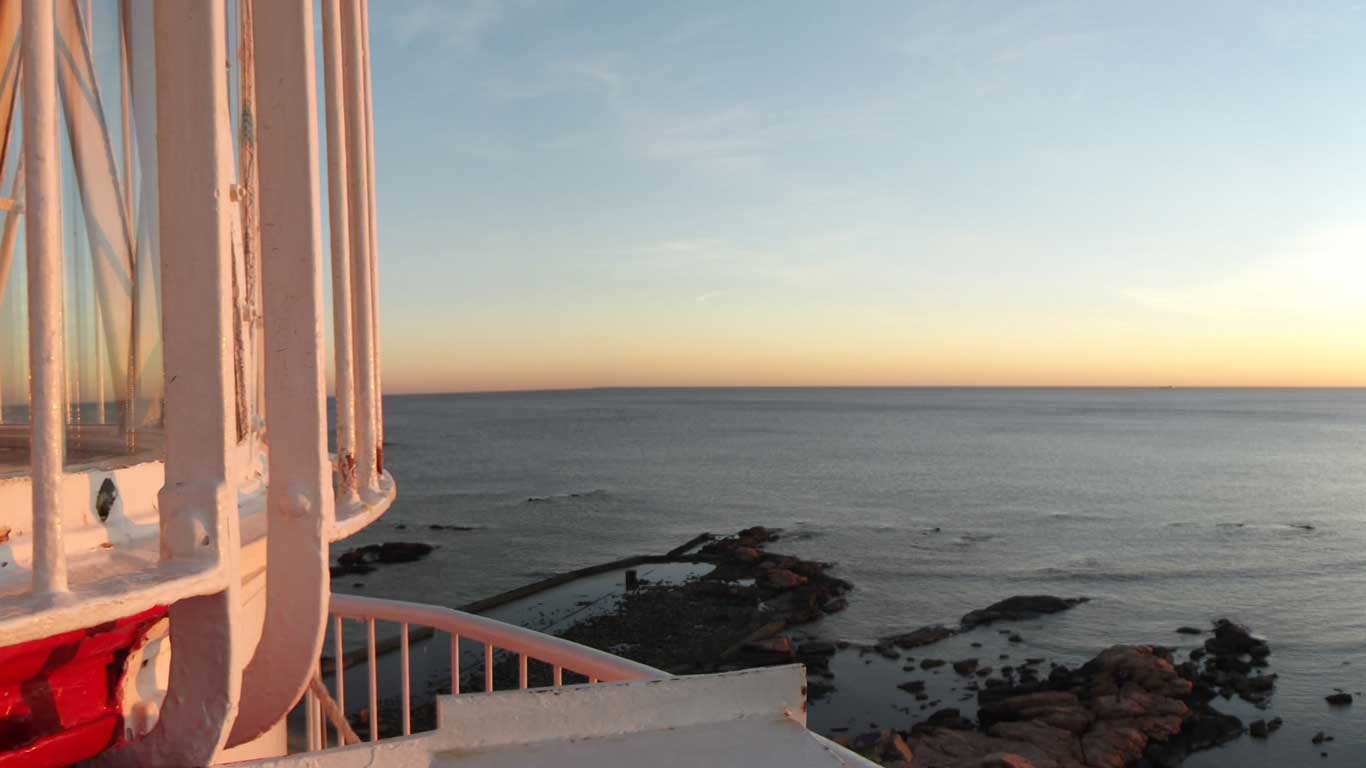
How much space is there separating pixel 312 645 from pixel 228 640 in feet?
1.39

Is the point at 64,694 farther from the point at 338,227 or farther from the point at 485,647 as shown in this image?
the point at 485,647

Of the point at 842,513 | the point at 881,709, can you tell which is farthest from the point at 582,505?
the point at 881,709

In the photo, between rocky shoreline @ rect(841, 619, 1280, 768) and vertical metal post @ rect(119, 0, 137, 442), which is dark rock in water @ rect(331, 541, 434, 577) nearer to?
rocky shoreline @ rect(841, 619, 1280, 768)

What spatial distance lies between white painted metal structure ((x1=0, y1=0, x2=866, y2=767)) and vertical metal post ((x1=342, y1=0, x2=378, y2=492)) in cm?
15

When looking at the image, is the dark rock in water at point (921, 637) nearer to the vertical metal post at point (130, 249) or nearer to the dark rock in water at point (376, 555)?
the dark rock in water at point (376, 555)

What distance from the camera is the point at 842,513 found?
43.9 metres

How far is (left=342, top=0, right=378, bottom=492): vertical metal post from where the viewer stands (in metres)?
2.50

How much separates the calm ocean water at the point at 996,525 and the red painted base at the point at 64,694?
18990mm

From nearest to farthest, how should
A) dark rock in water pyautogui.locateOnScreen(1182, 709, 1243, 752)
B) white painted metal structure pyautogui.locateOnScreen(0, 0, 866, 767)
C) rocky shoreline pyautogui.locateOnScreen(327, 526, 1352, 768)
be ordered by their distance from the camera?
white painted metal structure pyautogui.locateOnScreen(0, 0, 866, 767) < rocky shoreline pyautogui.locateOnScreen(327, 526, 1352, 768) < dark rock in water pyautogui.locateOnScreen(1182, 709, 1243, 752)

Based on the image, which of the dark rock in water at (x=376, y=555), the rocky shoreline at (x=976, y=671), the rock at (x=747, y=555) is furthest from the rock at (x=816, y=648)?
the dark rock in water at (x=376, y=555)

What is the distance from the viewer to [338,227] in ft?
7.53

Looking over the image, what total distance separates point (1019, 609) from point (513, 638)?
84.3 ft

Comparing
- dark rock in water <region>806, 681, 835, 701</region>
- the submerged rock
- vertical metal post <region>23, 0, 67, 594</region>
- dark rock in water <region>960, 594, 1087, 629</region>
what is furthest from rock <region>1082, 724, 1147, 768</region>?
vertical metal post <region>23, 0, 67, 594</region>

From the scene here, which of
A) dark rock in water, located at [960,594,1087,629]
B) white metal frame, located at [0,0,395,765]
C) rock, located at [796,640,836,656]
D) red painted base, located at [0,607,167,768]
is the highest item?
white metal frame, located at [0,0,395,765]
